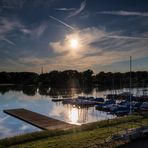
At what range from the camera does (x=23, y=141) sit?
65.0 ft

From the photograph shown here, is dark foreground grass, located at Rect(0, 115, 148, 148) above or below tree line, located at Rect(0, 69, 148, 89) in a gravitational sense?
below

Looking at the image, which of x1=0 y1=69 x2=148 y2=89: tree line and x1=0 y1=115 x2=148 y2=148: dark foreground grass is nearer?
x1=0 y1=115 x2=148 y2=148: dark foreground grass

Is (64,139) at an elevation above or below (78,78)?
below

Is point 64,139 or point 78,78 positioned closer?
point 64,139

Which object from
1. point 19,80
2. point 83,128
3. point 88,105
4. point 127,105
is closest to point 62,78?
point 19,80

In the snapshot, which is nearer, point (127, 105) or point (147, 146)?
point (147, 146)

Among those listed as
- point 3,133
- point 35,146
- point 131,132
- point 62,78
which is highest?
point 62,78

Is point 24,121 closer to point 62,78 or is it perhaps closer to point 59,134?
point 59,134

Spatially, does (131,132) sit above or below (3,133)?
above

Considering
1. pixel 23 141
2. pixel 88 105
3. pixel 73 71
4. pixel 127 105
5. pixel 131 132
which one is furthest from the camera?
pixel 73 71

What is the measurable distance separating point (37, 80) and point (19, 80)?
21649 millimetres

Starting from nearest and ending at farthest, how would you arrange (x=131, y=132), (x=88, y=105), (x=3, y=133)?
(x=131, y=132) < (x=3, y=133) < (x=88, y=105)

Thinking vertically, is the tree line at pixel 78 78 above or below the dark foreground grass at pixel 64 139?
above

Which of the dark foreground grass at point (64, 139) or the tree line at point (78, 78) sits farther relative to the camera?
the tree line at point (78, 78)
